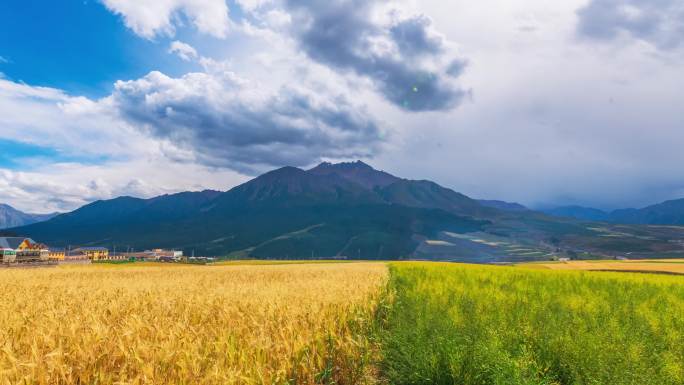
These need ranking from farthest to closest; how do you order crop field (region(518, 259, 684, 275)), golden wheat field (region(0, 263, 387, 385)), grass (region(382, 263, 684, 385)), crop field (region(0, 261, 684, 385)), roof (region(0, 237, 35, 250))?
roof (region(0, 237, 35, 250)) < crop field (region(518, 259, 684, 275)) < grass (region(382, 263, 684, 385)) < crop field (region(0, 261, 684, 385)) < golden wheat field (region(0, 263, 387, 385))

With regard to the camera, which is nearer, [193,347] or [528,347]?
[193,347]

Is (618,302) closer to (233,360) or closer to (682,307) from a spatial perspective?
(682,307)

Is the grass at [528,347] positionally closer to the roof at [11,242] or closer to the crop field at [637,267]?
the crop field at [637,267]

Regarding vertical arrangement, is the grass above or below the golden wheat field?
below

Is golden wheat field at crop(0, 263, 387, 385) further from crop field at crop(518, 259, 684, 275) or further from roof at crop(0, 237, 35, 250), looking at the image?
roof at crop(0, 237, 35, 250)

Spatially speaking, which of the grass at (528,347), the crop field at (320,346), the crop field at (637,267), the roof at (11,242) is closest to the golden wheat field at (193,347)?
the crop field at (320,346)

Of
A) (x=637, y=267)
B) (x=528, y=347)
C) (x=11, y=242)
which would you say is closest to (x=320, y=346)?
(x=528, y=347)

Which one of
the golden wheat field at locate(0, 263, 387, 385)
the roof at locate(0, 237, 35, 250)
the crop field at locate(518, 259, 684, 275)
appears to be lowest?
the crop field at locate(518, 259, 684, 275)

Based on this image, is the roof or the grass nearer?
the grass

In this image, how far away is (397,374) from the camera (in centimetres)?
745

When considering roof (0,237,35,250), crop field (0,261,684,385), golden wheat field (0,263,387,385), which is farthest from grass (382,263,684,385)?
roof (0,237,35,250)

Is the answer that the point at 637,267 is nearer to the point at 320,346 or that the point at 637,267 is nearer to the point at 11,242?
the point at 320,346

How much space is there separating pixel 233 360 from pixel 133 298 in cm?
794

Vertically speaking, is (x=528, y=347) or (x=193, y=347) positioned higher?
(x=193, y=347)
